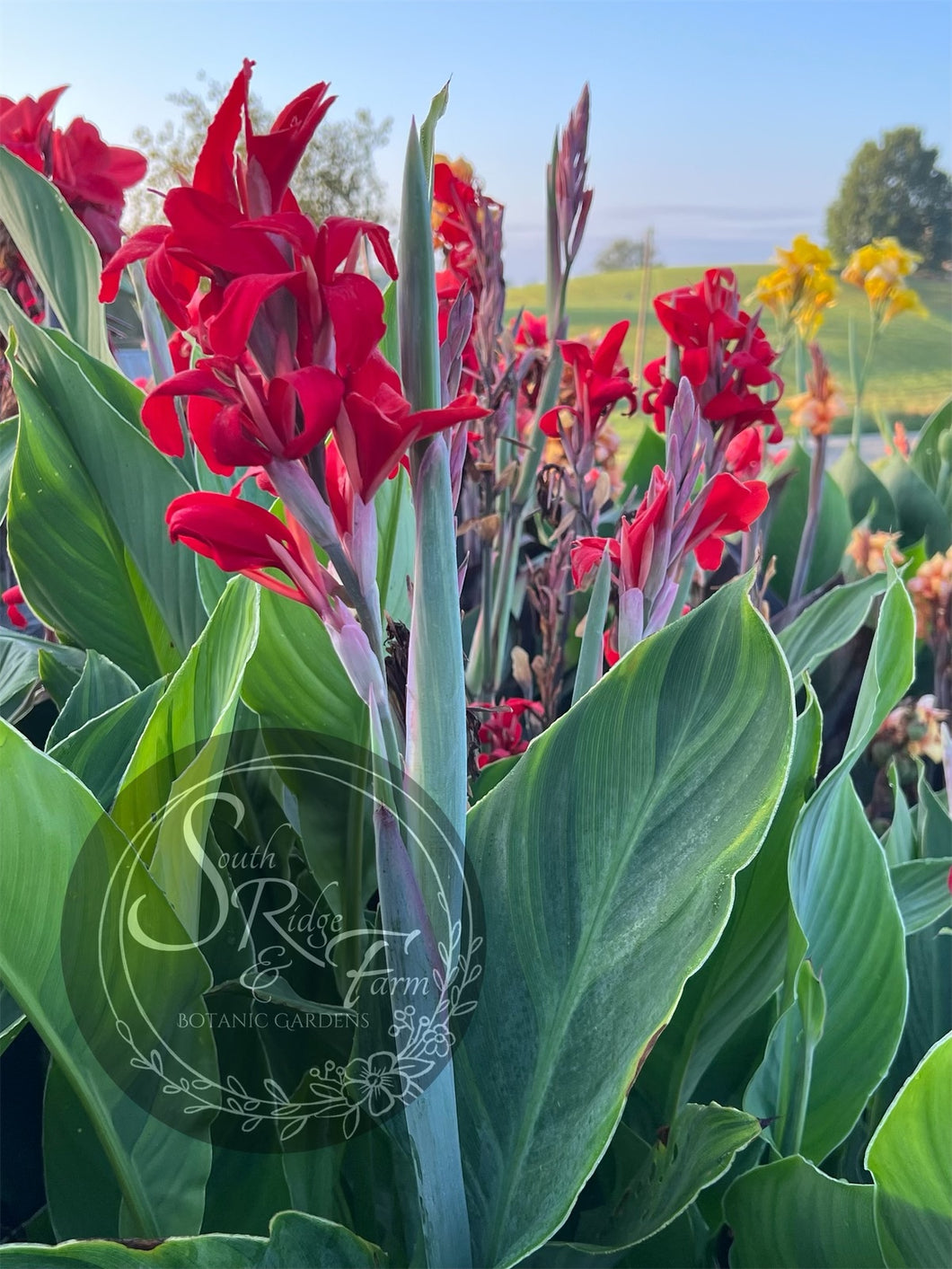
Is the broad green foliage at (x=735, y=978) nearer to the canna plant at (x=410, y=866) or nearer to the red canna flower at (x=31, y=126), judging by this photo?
the canna plant at (x=410, y=866)

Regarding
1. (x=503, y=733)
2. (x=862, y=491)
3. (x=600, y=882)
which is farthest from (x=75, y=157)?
(x=862, y=491)

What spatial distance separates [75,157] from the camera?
59cm

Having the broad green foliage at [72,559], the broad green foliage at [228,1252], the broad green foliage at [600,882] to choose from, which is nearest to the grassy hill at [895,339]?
the broad green foliage at [72,559]

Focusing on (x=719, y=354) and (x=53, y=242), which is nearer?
(x=719, y=354)

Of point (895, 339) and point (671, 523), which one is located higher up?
point (895, 339)

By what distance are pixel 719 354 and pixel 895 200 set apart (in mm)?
11961

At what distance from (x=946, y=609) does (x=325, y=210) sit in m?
6.05

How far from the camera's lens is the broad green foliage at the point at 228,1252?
27cm

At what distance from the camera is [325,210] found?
236 inches

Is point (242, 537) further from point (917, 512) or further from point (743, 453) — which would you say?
point (917, 512)

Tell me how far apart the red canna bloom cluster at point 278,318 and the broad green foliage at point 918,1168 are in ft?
0.76

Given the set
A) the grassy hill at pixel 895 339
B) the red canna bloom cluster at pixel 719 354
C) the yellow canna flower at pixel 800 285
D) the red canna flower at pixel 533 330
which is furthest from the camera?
the grassy hill at pixel 895 339

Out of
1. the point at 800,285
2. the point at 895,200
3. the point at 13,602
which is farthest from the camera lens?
the point at 895,200

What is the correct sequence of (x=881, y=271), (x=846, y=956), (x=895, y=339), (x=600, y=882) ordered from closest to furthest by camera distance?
1. (x=600, y=882)
2. (x=846, y=956)
3. (x=881, y=271)
4. (x=895, y=339)
